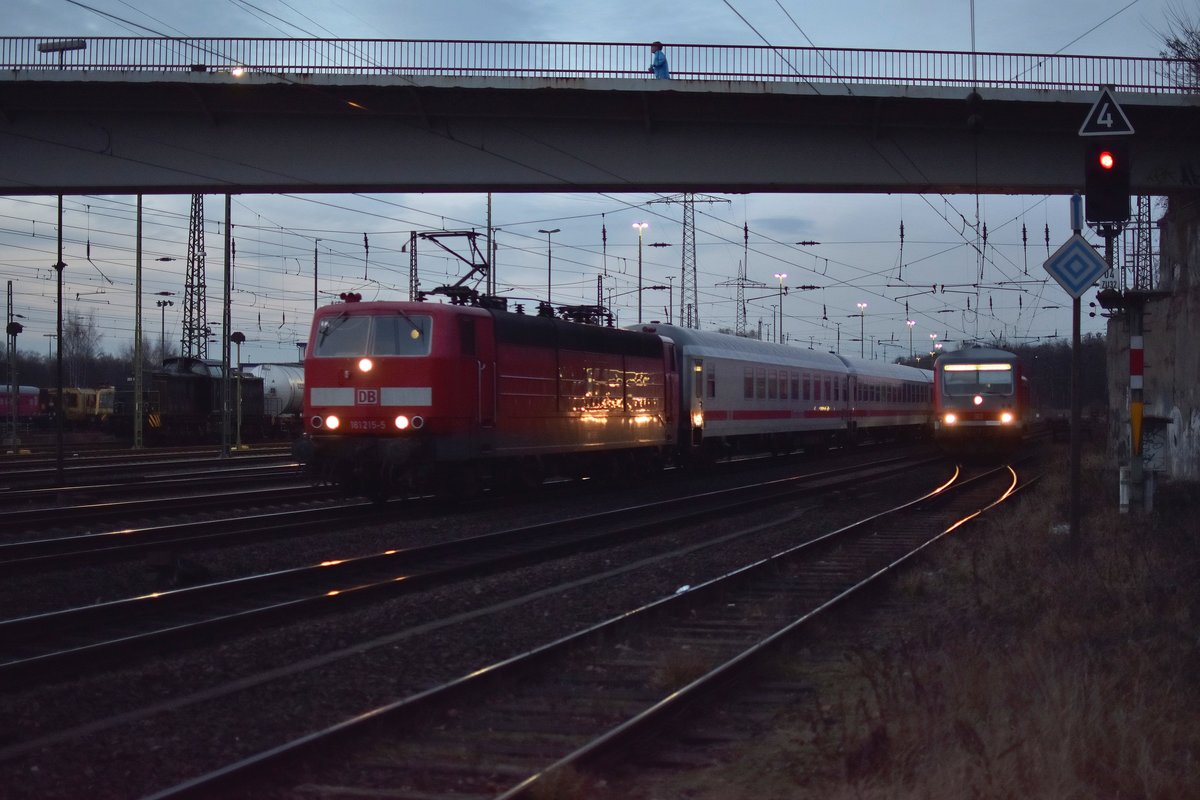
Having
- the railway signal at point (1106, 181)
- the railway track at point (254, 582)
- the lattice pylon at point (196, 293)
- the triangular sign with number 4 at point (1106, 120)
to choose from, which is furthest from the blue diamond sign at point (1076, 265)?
the lattice pylon at point (196, 293)

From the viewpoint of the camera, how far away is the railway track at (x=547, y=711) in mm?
5586

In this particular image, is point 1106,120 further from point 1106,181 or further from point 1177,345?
point 1177,345

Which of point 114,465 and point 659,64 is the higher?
point 659,64

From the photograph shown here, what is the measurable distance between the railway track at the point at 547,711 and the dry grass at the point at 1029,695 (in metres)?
0.98

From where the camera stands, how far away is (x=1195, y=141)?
2233cm

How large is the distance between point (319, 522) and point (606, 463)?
9.11 m

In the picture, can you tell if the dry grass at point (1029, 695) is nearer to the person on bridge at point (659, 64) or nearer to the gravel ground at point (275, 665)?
the gravel ground at point (275, 665)

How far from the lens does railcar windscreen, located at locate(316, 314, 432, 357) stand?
57.8 feet

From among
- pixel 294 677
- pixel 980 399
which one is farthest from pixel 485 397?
pixel 980 399

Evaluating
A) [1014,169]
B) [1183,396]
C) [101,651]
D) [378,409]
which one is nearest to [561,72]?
[378,409]

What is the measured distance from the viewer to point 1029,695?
6594 millimetres

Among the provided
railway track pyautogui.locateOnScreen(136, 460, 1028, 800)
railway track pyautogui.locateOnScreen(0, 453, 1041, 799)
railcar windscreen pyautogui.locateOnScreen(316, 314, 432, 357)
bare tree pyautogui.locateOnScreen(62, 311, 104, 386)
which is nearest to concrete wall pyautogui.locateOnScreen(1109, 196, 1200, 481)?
railway track pyautogui.locateOnScreen(136, 460, 1028, 800)

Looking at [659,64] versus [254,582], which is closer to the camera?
[254,582]

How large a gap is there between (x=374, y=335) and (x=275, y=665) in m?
10.2
